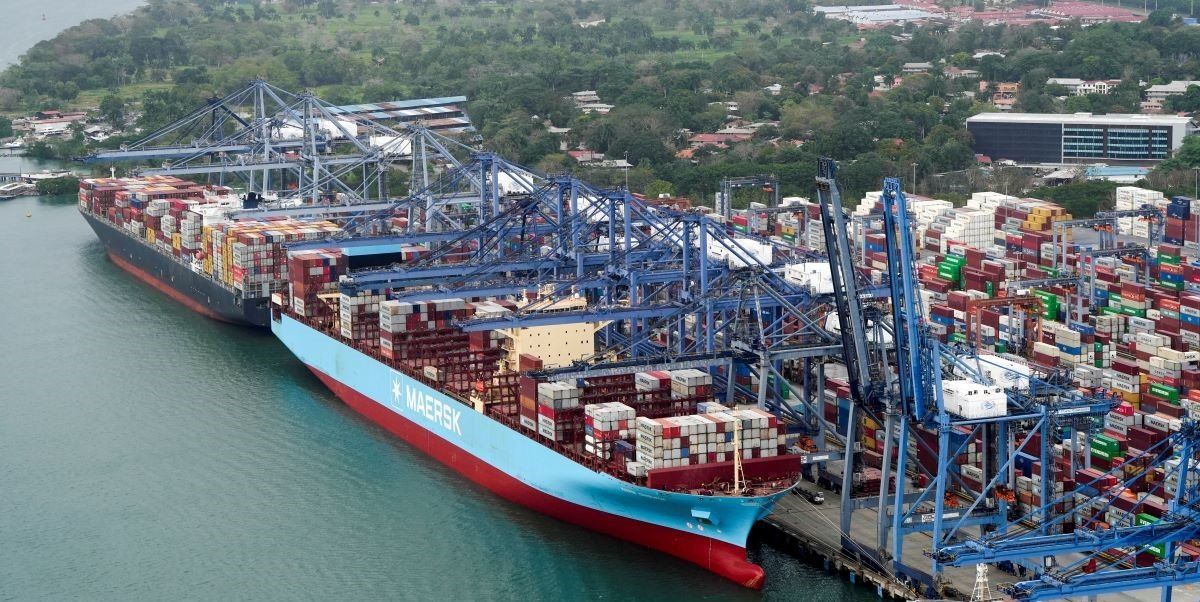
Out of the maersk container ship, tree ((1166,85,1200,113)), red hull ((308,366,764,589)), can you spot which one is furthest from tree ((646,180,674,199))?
red hull ((308,366,764,589))

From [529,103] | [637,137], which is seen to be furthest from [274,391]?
[529,103]

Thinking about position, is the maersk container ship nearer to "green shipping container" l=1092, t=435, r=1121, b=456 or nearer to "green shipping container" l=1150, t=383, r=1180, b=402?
"green shipping container" l=1092, t=435, r=1121, b=456

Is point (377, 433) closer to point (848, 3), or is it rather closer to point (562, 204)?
point (562, 204)

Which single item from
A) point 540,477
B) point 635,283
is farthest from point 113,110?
point 540,477

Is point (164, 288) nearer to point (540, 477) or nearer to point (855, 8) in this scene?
point (540, 477)

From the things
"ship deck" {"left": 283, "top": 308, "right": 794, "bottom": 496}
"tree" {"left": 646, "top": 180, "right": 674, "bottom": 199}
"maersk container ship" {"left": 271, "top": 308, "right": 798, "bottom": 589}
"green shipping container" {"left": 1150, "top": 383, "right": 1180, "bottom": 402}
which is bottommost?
"maersk container ship" {"left": 271, "top": 308, "right": 798, "bottom": 589}

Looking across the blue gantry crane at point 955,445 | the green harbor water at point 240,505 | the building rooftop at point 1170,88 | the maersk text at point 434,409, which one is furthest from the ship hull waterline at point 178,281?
the building rooftop at point 1170,88
